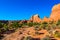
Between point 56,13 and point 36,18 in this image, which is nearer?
point 56,13

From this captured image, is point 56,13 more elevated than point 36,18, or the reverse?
point 36,18

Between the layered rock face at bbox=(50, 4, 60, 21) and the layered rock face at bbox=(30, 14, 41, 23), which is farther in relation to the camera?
the layered rock face at bbox=(30, 14, 41, 23)

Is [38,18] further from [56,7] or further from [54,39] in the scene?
[54,39]

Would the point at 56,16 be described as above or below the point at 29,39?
above

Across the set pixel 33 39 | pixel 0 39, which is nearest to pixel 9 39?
pixel 0 39

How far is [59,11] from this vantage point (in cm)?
5250

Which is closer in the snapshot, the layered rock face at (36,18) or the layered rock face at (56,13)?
the layered rock face at (56,13)

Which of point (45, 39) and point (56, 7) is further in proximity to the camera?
point (56, 7)

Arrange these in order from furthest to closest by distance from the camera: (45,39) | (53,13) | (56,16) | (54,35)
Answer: (53,13)
(56,16)
(54,35)
(45,39)

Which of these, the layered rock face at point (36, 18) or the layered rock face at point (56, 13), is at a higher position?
the layered rock face at point (36, 18)

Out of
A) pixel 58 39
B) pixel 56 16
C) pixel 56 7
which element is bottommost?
pixel 58 39

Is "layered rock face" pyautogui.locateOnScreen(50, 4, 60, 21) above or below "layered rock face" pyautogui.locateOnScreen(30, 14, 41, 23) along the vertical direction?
below

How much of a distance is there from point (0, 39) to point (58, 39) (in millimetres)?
8923

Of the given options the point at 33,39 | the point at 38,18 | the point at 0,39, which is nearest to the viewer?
the point at 33,39
